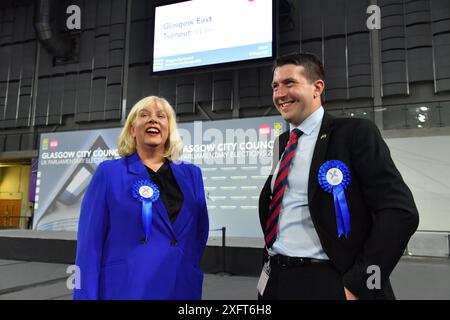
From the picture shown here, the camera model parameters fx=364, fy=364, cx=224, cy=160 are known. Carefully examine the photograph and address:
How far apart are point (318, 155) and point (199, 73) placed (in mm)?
8785

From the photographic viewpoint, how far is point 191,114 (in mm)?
10203

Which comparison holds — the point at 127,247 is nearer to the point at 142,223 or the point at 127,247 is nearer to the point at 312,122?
the point at 142,223

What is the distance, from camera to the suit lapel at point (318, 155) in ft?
3.52

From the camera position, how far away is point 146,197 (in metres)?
1.31

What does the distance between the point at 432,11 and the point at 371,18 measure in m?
1.32

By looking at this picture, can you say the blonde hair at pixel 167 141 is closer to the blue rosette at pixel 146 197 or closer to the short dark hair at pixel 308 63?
the blue rosette at pixel 146 197

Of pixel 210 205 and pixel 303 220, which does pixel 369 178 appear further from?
pixel 210 205

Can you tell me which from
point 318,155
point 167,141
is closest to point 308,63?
point 318,155

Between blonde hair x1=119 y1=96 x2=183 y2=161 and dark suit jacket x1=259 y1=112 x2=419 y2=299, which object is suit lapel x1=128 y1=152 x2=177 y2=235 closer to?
blonde hair x1=119 y1=96 x2=183 y2=161

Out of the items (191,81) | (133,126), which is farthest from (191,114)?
(133,126)

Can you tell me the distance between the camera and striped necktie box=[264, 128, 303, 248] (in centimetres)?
116

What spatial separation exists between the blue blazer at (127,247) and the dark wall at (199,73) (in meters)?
7.46

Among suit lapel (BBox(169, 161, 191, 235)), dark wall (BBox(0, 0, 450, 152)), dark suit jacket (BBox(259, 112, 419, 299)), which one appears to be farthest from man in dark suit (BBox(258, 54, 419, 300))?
dark wall (BBox(0, 0, 450, 152))

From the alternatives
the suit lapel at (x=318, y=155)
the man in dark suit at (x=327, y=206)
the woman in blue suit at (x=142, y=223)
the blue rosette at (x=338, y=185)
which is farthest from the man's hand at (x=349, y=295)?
the woman in blue suit at (x=142, y=223)
